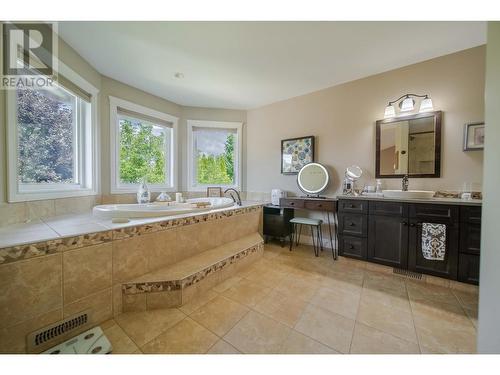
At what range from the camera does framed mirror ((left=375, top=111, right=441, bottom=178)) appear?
2.08 meters

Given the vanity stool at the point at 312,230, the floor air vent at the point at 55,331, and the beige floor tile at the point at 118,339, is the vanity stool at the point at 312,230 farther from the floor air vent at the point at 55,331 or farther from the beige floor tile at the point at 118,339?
the floor air vent at the point at 55,331

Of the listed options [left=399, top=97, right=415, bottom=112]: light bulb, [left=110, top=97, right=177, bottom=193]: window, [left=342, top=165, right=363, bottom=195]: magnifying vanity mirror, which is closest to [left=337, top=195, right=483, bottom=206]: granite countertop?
[left=342, top=165, right=363, bottom=195]: magnifying vanity mirror

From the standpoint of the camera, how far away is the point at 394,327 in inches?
49.9

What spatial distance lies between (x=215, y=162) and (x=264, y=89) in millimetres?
1497

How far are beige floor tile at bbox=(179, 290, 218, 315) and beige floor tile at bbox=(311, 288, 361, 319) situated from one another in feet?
2.77

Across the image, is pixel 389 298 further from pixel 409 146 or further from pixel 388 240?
pixel 409 146

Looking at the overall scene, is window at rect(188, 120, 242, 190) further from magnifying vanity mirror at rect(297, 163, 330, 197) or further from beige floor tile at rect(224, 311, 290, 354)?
beige floor tile at rect(224, 311, 290, 354)

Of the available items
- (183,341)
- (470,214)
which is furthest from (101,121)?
(470,214)

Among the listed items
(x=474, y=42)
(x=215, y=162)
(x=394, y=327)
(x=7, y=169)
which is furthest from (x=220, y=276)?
(x=474, y=42)

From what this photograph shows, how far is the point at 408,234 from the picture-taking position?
1926 mm

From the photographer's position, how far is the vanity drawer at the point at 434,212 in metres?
1.72

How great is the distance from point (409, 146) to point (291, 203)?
1.54 meters

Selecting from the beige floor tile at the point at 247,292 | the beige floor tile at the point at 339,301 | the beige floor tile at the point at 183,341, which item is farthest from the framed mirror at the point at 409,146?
the beige floor tile at the point at 183,341
